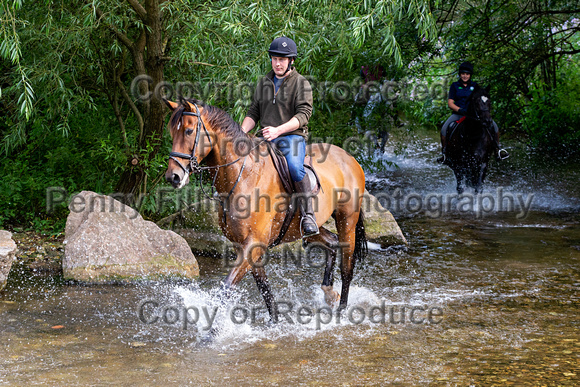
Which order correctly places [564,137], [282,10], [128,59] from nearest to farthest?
[282,10]
[128,59]
[564,137]

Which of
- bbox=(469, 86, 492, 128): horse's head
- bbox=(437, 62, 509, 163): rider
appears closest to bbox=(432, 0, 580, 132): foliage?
bbox=(437, 62, 509, 163): rider

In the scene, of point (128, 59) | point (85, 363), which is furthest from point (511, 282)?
point (128, 59)

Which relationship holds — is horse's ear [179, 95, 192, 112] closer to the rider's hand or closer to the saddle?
the rider's hand

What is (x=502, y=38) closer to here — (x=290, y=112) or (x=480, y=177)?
(x=480, y=177)

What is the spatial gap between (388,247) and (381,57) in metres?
4.02

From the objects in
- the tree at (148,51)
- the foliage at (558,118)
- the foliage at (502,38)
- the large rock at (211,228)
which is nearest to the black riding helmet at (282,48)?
the tree at (148,51)

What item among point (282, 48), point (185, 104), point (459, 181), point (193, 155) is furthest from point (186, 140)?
point (459, 181)

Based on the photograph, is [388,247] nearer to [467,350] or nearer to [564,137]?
[467,350]

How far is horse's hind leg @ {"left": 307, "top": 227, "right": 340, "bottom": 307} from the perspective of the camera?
680 cm

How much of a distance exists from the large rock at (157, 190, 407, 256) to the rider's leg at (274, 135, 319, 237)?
298cm

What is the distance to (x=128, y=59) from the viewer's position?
1024 cm

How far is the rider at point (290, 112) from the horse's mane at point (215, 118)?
40 cm

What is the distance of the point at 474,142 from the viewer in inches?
500

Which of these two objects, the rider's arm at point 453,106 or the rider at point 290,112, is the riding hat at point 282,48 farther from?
the rider's arm at point 453,106
